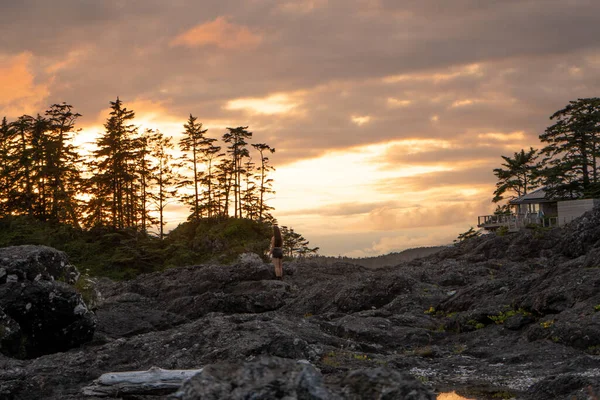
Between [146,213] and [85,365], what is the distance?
5555 cm

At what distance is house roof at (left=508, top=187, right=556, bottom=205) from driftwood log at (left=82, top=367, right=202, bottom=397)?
61634 mm

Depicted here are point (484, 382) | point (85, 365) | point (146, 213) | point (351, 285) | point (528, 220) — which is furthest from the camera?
point (146, 213)

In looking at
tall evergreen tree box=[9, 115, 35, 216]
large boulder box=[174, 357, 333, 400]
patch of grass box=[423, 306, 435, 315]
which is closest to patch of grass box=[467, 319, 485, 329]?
patch of grass box=[423, 306, 435, 315]

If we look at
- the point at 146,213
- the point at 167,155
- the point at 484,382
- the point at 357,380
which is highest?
the point at 167,155

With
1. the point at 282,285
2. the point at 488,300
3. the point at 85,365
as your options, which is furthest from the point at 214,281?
the point at 85,365

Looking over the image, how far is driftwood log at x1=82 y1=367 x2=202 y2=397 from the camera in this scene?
36.3 ft

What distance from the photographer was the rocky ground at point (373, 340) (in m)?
6.24

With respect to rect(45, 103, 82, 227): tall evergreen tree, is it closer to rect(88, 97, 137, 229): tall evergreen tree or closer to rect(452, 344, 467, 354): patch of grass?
rect(88, 97, 137, 229): tall evergreen tree

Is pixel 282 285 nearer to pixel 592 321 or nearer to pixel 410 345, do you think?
pixel 410 345

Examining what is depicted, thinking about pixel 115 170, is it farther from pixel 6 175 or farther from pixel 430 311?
pixel 430 311

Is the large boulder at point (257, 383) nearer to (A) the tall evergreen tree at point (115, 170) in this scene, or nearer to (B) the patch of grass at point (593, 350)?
(B) the patch of grass at point (593, 350)

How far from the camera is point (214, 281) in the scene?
32.9 m

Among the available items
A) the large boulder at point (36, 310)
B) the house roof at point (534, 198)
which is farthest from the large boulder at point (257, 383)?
the house roof at point (534, 198)

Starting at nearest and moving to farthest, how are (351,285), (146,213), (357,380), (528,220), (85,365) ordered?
(357,380), (85,365), (351,285), (528,220), (146,213)
